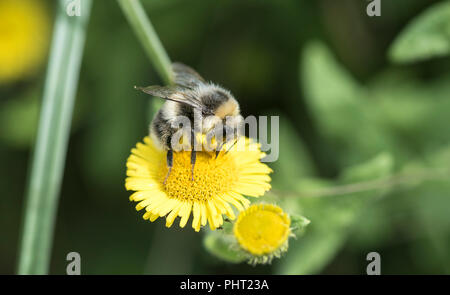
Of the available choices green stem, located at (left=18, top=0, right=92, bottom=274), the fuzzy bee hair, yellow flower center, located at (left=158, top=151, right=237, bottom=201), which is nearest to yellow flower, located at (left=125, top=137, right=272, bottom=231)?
yellow flower center, located at (left=158, top=151, right=237, bottom=201)

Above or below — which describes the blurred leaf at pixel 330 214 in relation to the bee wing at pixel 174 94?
below

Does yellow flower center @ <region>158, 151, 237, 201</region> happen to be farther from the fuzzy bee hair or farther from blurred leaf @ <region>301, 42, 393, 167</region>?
blurred leaf @ <region>301, 42, 393, 167</region>

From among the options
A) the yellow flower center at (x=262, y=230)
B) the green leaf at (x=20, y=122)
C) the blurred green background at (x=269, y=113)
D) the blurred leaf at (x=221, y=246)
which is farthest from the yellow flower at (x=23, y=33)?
the yellow flower center at (x=262, y=230)

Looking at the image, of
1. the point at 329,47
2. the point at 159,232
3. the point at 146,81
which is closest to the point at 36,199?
the point at 159,232

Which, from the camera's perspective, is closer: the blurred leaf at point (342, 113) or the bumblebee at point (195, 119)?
the bumblebee at point (195, 119)

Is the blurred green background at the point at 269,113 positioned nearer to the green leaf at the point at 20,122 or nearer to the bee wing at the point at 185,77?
the green leaf at the point at 20,122
